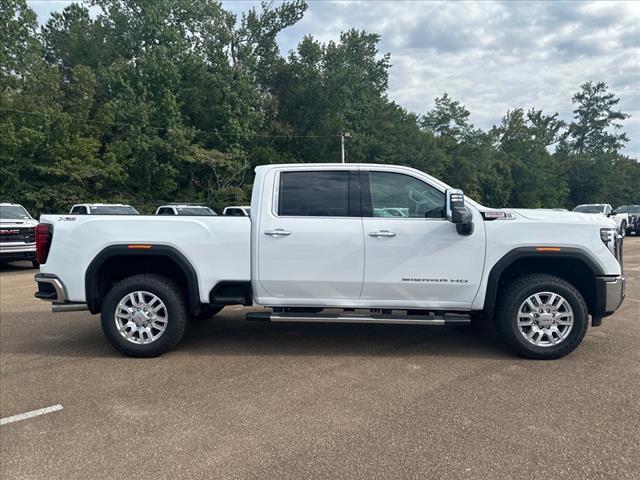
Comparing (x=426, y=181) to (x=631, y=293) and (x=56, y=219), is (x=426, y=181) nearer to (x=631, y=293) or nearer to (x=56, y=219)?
(x=56, y=219)

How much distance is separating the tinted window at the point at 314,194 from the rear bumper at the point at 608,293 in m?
2.54

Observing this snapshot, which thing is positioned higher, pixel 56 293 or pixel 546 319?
pixel 56 293

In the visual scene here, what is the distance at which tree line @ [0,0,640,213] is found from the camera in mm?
25469

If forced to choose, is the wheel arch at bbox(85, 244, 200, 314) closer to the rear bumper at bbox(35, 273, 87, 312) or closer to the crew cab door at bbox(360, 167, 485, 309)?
the rear bumper at bbox(35, 273, 87, 312)

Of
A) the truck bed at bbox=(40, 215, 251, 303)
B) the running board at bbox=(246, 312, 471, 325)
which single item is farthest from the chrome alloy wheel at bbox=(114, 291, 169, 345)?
the running board at bbox=(246, 312, 471, 325)

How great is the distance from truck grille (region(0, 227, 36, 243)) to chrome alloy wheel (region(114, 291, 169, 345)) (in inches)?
364

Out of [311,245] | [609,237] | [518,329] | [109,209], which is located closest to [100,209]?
[109,209]

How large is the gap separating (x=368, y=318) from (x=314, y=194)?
4.47 ft

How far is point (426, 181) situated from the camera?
490 cm

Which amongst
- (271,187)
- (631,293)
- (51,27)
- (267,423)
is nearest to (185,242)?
(271,187)

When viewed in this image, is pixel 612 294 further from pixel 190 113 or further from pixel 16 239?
pixel 190 113

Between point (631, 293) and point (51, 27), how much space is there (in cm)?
4283

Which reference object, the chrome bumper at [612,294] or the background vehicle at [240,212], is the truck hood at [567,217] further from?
the background vehicle at [240,212]

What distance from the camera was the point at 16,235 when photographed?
1232 cm
